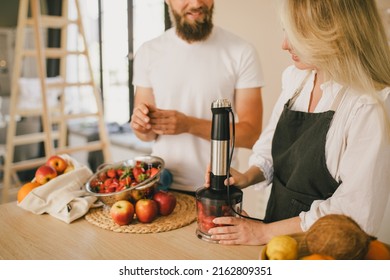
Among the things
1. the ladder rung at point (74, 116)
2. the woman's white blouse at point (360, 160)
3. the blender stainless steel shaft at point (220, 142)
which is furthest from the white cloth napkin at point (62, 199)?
the ladder rung at point (74, 116)

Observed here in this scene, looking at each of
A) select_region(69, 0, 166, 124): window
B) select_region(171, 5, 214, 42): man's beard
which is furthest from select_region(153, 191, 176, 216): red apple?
select_region(69, 0, 166, 124): window

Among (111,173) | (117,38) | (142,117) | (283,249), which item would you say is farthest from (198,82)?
(117,38)

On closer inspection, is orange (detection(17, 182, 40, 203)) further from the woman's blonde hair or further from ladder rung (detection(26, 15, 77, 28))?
ladder rung (detection(26, 15, 77, 28))

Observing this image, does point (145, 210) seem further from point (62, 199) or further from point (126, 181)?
point (62, 199)

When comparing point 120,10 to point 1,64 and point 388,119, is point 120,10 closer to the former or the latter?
point 388,119

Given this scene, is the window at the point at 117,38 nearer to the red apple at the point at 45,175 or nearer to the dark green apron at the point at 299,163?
the red apple at the point at 45,175

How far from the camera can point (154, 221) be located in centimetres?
112

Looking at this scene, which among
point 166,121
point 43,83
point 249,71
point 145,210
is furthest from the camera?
point 43,83

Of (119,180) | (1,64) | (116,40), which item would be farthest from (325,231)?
(1,64)

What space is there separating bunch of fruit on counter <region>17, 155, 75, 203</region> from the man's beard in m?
0.63

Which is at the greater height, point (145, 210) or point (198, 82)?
point (198, 82)

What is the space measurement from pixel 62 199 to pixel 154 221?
0.93ft

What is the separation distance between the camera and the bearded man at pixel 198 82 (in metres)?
1.50
